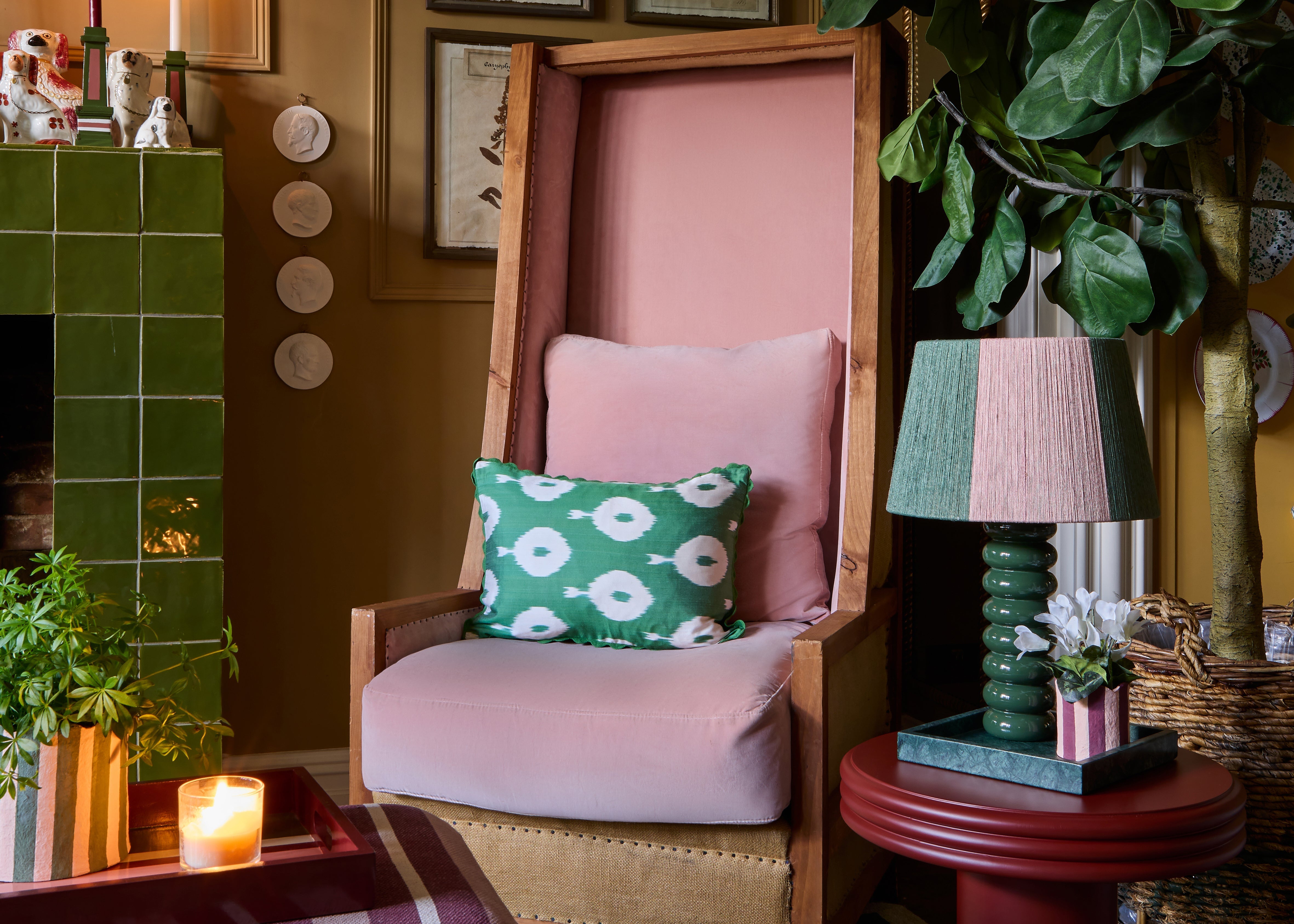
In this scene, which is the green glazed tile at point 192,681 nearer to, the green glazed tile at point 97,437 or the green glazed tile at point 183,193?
the green glazed tile at point 97,437

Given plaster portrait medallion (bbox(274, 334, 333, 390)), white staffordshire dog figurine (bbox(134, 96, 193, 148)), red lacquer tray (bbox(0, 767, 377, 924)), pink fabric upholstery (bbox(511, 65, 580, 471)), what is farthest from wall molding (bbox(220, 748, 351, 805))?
red lacquer tray (bbox(0, 767, 377, 924))

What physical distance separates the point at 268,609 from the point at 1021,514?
1889mm

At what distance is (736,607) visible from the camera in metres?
1.78

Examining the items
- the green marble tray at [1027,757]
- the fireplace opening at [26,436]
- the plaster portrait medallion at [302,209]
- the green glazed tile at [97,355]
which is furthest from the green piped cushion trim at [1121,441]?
the fireplace opening at [26,436]

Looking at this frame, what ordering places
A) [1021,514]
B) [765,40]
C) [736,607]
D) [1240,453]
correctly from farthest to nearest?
[765,40], [736,607], [1240,453], [1021,514]

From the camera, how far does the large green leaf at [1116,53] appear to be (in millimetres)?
1231

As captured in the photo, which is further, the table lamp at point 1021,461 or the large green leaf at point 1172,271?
the large green leaf at point 1172,271

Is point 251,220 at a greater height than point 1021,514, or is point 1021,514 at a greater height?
point 251,220

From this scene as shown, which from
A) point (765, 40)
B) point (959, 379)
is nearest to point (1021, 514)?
point (959, 379)

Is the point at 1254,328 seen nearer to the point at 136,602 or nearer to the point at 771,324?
the point at 771,324

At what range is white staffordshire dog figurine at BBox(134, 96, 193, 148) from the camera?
6.81 feet

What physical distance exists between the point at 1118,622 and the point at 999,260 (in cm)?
72

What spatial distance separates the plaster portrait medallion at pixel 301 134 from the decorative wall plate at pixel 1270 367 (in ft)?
6.44

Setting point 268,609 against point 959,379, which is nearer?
point 959,379
